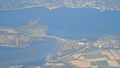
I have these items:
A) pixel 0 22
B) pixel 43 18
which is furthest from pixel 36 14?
pixel 0 22

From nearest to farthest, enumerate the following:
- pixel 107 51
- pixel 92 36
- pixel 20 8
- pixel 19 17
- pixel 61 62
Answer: pixel 61 62
pixel 107 51
pixel 92 36
pixel 19 17
pixel 20 8

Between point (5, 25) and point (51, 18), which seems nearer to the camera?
point (5, 25)

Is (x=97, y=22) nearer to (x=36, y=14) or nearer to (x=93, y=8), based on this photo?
(x=93, y=8)

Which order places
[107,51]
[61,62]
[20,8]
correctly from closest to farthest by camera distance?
1. [61,62]
2. [107,51]
3. [20,8]

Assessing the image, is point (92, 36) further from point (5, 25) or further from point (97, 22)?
point (5, 25)

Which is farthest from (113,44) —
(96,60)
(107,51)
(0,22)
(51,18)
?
(0,22)

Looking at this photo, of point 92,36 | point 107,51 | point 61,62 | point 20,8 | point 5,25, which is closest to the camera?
point 61,62
